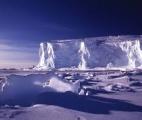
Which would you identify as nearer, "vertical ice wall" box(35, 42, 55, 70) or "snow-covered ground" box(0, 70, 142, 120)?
"snow-covered ground" box(0, 70, 142, 120)

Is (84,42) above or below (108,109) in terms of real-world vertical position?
above

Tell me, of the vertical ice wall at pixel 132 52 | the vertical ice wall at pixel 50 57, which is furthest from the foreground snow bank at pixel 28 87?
the vertical ice wall at pixel 50 57

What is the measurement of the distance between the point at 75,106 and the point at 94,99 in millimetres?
Result: 1731

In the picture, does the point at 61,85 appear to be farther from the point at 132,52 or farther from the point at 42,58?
the point at 42,58

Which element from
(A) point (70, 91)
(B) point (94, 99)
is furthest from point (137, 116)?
(A) point (70, 91)

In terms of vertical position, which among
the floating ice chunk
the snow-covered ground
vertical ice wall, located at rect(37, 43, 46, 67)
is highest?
vertical ice wall, located at rect(37, 43, 46, 67)

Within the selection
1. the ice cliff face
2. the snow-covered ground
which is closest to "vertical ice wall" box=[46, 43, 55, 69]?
the ice cliff face

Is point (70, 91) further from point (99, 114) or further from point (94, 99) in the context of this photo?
point (99, 114)

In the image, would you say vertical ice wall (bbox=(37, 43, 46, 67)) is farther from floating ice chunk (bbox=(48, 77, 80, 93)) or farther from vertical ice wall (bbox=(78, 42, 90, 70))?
floating ice chunk (bbox=(48, 77, 80, 93))

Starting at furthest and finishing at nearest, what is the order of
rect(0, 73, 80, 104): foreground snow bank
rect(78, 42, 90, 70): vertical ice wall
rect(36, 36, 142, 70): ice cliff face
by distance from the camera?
rect(78, 42, 90, 70): vertical ice wall, rect(36, 36, 142, 70): ice cliff face, rect(0, 73, 80, 104): foreground snow bank

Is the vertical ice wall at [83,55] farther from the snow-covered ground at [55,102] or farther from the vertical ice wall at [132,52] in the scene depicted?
the snow-covered ground at [55,102]

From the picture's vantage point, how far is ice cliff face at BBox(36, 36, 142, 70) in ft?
158

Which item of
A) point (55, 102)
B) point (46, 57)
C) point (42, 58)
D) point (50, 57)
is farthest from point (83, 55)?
point (55, 102)

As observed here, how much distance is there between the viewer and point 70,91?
12.9 m
